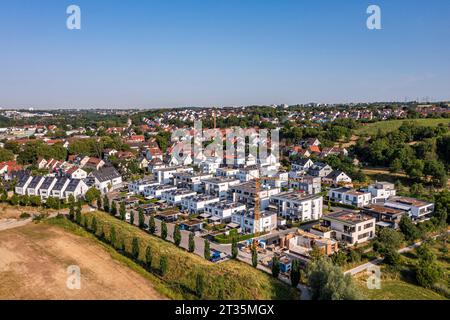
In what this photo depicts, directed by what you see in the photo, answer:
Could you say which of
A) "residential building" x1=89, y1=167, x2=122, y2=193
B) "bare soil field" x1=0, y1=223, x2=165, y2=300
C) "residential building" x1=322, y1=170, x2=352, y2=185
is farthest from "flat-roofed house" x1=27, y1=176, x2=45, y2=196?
"residential building" x1=322, y1=170, x2=352, y2=185

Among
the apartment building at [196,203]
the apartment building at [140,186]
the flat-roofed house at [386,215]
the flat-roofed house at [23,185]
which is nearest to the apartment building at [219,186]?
the apartment building at [196,203]

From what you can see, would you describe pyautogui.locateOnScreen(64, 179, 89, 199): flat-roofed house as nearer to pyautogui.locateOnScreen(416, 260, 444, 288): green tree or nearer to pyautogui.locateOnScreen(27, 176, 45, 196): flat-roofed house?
pyautogui.locateOnScreen(27, 176, 45, 196): flat-roofed house

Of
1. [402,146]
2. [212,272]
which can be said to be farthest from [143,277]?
[402,146]
